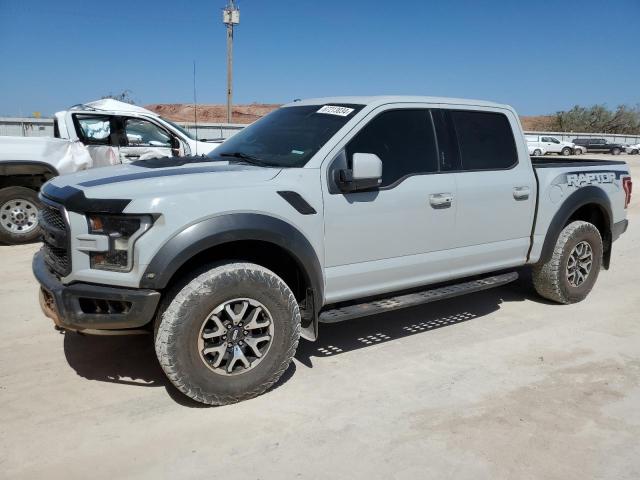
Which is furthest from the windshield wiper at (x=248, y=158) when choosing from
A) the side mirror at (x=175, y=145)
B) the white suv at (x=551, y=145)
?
the white suv at (x=551, y=145)

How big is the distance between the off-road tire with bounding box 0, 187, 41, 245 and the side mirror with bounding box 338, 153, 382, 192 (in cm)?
558

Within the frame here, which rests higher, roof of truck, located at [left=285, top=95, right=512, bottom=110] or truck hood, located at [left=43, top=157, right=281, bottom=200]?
roof of truck, located at [left=285, top=95, right=512, bottom=110]

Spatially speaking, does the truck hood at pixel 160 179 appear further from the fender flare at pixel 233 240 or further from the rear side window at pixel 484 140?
the rear side window at pixel 484 140

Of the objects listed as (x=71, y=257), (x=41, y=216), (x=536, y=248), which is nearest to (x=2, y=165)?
(x=41, y=216)

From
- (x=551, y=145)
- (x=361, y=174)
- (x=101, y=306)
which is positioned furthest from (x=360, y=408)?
(x=551, y=145)

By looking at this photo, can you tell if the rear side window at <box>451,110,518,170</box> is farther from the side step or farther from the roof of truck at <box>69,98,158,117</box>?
the roof of truck at <box>69,98,158,117</box>

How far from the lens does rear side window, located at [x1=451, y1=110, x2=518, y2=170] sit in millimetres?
4480

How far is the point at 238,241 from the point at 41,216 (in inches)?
52.9

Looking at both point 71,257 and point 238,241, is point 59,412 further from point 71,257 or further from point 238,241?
point 238,241

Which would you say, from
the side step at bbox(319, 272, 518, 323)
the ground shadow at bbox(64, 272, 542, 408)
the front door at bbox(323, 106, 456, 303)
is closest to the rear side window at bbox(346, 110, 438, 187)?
the front door at bbox(323, 106, 456, 303)

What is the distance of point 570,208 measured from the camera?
16.9ft

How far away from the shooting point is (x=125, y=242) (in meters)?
3.02

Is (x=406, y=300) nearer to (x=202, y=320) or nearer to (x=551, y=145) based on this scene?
(x=202, y=320)

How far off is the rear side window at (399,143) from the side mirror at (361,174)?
0.76 ft
